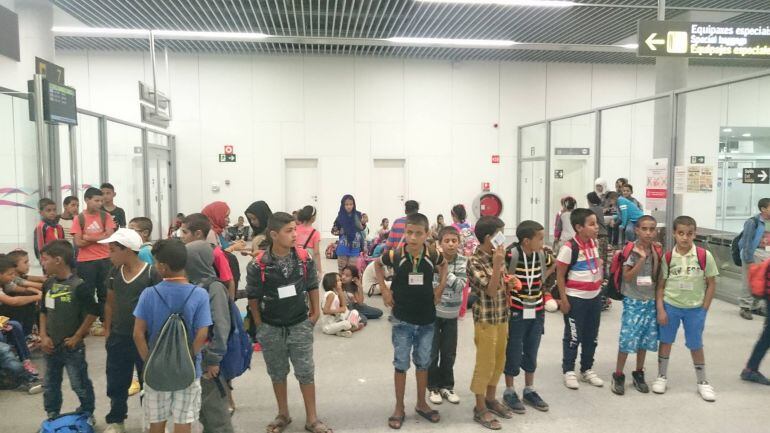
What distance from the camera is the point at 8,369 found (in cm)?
395

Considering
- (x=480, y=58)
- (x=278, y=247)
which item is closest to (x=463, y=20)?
(x=480, y=58)

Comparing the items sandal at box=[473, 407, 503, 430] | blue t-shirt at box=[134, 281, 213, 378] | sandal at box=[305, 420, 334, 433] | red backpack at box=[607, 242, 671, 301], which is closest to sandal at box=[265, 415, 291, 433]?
sandal at box=[305, 420, 334, 433]

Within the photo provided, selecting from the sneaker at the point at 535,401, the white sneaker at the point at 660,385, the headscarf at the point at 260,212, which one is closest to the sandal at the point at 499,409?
the sneaker at the point at 535,401

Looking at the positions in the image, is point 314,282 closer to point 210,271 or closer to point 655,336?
point 210,271

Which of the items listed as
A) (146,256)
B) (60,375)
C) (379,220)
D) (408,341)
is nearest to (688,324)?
(408,341)

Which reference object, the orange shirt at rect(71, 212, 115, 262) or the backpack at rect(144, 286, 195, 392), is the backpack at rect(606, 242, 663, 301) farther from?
the orange shirt at rect(71, 212, 115, 262)

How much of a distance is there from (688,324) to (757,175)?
4011 millimetres

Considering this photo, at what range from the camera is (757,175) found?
6.59 m

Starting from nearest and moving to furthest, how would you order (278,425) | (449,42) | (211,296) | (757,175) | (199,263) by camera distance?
1. (211,296)
2. (199,263)
3. (278,425)
4. (757,175)
5. (449,42)

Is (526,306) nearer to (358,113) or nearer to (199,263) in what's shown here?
(199,263)

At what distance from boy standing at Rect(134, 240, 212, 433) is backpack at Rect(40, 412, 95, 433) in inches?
35.8

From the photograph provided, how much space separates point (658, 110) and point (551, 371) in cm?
696

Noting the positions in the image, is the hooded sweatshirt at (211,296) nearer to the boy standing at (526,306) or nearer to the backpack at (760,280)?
the boy standing at (526,306)

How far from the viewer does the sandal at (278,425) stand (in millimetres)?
3250
